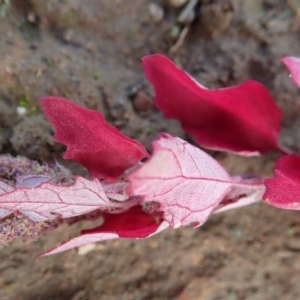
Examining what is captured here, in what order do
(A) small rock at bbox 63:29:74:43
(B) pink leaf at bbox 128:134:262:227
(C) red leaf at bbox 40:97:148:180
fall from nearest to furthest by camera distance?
(B) pink leaf at bbox 128:134:262:227 → (C) red leaf at bbox 40:97:148:180 → (A) small rock at bbox 63:29:74:43

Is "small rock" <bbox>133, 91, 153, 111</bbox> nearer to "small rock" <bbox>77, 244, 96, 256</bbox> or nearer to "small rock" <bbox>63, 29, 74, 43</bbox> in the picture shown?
"small rock" <bbox>63, 29, 74, 43</bbox>

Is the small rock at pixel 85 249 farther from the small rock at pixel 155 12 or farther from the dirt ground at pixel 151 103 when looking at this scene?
the small rock at pixel 155 12

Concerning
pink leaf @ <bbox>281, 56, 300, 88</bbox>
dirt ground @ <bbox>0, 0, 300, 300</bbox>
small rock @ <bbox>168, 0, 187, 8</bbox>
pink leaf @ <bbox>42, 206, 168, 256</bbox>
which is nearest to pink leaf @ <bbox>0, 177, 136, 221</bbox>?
pink leaf @ <bbox>42, 206, 168, 256</bbox>

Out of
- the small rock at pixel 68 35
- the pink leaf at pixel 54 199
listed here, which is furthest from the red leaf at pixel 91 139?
the small rock at pixel 68 35

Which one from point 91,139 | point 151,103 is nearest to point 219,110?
point 151,103

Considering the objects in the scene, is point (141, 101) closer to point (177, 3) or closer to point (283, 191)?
point (177, 3)

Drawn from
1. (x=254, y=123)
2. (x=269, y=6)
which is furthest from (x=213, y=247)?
(x=269, y=6)
